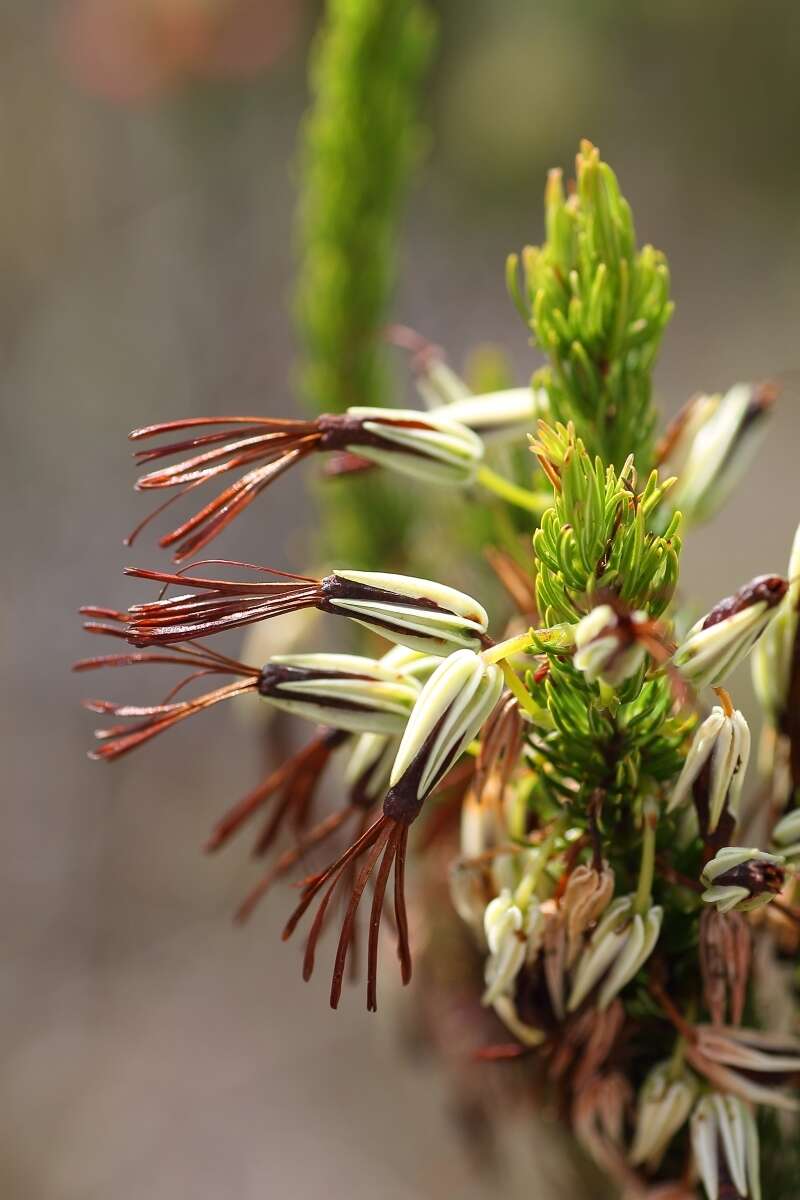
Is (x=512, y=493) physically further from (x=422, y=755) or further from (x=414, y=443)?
(x=422, y=755)

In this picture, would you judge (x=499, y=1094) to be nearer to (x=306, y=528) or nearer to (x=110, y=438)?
(x=306, y=528)

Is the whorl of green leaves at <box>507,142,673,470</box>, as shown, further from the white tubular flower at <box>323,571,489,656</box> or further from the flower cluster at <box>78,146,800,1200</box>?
the white tubular flower at <box>323,571,489,656</box>

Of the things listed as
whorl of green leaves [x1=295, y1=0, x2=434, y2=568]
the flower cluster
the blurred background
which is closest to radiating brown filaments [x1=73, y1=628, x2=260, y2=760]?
the flower cluster

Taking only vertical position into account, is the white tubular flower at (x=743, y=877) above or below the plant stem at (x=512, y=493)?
below

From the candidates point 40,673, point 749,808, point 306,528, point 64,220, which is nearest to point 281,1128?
point 40,673

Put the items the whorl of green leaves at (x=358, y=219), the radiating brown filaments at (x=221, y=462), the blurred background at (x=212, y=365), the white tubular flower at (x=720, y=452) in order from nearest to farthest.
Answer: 1. the radiating brown filaments at (x=221, y=462)
2. the white tubular flower at (x=720, y=452)
3. the whorl of green leaves at (x=358, y=219)
4. the blurred background at (x=212, y=365)

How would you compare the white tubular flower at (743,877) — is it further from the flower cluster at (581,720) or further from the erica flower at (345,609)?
the erica flower at (345,609)

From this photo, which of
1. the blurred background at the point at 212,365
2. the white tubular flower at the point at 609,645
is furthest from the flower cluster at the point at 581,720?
the blurred background at the point at 212,365

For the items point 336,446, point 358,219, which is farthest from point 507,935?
point 358,219
